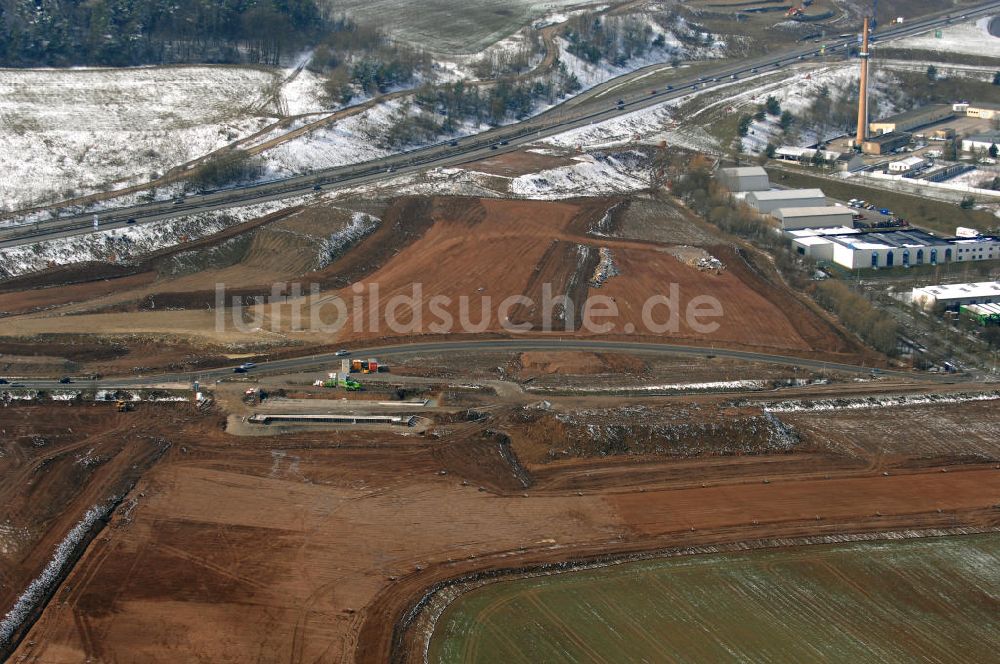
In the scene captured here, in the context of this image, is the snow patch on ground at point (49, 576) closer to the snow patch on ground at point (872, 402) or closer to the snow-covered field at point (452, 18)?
the snow patch on ground at point (872, 402)

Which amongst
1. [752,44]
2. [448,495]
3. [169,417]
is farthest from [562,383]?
[752,44]

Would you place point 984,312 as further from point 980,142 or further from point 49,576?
point 49,576

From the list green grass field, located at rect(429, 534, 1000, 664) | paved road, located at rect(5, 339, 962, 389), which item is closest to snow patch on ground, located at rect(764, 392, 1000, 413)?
paved road, located at rect(5, 339, 962, 389)

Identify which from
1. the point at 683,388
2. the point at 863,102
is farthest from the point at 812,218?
the point at 683,388

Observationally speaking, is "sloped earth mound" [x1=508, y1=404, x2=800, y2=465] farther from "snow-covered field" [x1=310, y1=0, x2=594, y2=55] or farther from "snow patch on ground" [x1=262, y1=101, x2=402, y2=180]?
"snow-covered field" [x1=310, y1=0, x2=594, y2=55]

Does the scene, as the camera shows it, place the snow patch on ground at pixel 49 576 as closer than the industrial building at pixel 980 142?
Yes

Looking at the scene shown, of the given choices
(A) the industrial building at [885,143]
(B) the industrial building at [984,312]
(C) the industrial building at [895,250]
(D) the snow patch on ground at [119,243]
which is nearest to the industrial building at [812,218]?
(C) the industrial building at [895,250]

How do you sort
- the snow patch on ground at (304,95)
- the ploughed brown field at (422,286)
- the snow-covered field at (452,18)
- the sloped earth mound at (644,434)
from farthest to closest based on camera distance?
the snow-covered field at (452,18) → the snow patch on ground at (304,95) → the ploughed brown field at (422,286) → the sloped earth mound at (644,434)
